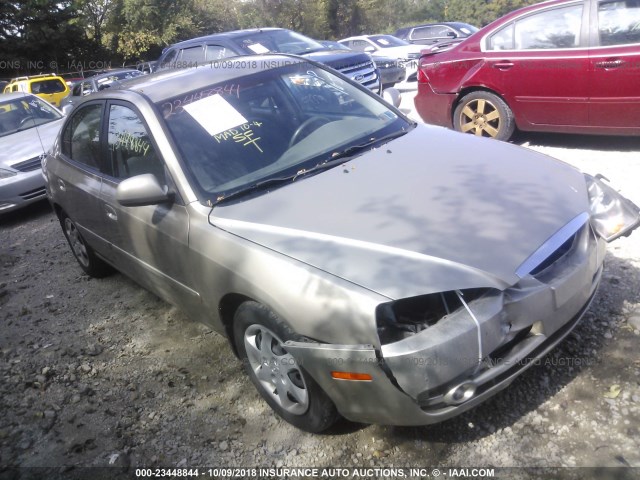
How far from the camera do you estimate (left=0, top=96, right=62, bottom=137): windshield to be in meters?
8.16

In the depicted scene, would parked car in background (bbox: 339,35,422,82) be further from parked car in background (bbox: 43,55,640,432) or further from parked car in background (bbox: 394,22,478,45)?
parked car in background (bbox: 43,55,640,432)

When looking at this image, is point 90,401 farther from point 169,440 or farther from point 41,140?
point 41,140

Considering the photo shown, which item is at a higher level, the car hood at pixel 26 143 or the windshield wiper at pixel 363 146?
the windshield wiper at pixel 363 146

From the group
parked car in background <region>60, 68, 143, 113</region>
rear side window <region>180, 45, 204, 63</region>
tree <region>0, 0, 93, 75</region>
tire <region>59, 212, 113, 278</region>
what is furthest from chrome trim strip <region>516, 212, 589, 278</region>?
tree <region>0, 0, 93, 75</region>

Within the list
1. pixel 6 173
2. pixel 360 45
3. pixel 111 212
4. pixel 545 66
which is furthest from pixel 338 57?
pixel 360 45

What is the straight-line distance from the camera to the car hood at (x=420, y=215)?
2.19m

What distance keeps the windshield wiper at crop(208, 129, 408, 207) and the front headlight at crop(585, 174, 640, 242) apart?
1230 mm

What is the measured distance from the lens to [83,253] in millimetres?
4855

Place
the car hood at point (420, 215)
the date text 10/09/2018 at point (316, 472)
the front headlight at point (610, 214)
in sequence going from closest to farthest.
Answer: the car hood at point (420, 215) < the date text 10/09/2018 at point (316, 472) < the front headlight at point (610, 214)

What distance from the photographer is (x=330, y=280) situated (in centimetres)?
222

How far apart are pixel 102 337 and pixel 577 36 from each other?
5.21 m

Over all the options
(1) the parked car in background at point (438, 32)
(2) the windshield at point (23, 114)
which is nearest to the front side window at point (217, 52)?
(2) the windshield at point (23, 114)

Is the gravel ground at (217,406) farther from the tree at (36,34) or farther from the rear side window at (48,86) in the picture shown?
the tree at (36,34)

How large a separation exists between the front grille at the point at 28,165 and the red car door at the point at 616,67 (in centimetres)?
683
